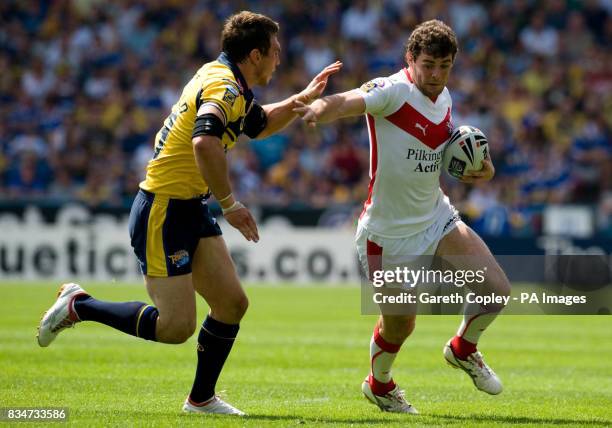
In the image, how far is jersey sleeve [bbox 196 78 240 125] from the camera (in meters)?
7.29

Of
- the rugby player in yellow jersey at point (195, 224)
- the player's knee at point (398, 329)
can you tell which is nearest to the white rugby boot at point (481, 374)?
the player's knee at point (398, 329)

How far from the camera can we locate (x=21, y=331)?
1355cm

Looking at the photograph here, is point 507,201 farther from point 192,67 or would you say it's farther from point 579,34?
point 192,67

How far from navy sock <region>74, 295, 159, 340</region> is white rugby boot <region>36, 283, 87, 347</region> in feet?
0.16

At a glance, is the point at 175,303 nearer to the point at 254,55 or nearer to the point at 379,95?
the point at 254,55

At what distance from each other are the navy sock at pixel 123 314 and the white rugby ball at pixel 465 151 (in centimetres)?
241

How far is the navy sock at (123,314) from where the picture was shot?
25.1 feet

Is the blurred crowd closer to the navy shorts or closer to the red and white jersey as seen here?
the red and white jersey

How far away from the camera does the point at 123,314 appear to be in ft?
25.5

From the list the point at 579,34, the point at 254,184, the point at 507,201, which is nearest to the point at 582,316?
the point at 507,201

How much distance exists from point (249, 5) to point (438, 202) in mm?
19917

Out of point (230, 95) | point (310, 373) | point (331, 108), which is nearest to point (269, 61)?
point (230, 95)

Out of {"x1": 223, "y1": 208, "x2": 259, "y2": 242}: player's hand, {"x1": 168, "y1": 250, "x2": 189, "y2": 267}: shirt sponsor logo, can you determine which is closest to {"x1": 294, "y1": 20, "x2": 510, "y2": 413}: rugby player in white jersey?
{"x1": 223, "y1": 208, "x2": 259, "y2": 242}: player's hand

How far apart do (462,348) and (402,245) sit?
2.92 ft
